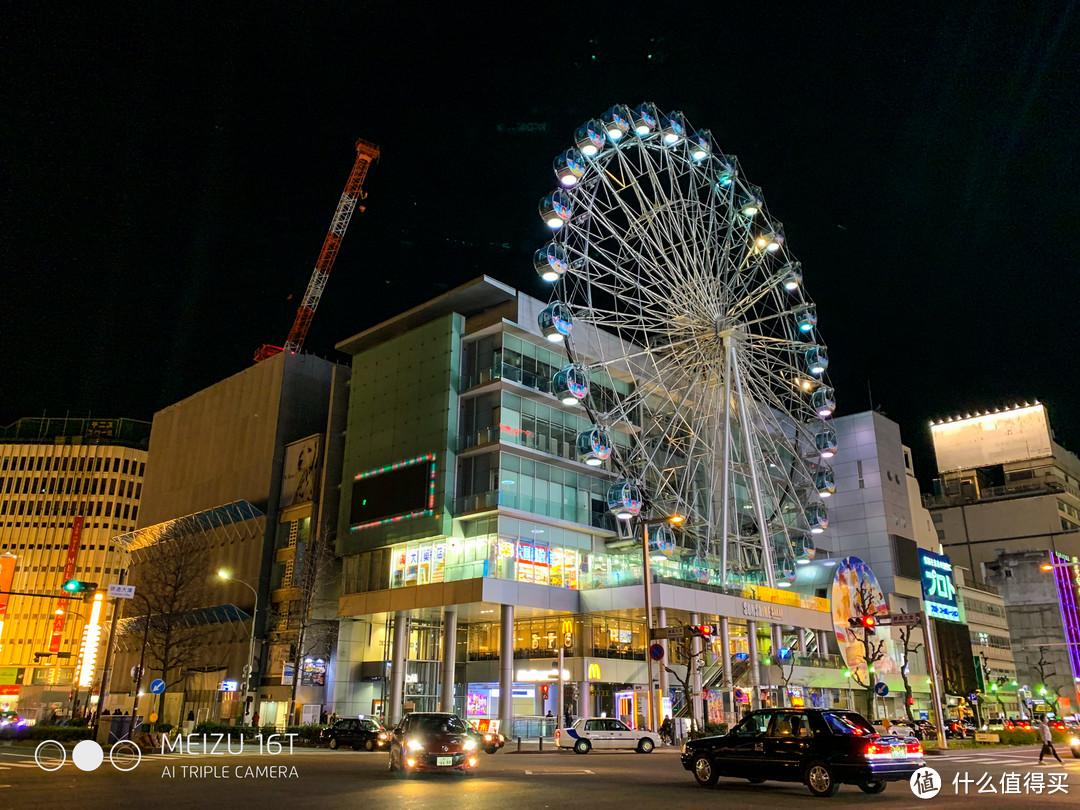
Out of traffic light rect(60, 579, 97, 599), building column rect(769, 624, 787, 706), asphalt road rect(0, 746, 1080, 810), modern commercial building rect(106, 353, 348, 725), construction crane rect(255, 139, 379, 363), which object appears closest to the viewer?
asphalt road rect(0, 746, 1080, 810)

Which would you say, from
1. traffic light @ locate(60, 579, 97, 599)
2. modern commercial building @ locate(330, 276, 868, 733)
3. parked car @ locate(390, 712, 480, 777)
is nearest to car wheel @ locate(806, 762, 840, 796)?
parked car @ locate(390, 712, 480, 777)

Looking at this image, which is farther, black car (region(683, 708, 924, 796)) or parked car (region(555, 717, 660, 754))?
parked car (region(555, 717, 660, 754))

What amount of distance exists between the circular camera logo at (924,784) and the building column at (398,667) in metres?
37.9

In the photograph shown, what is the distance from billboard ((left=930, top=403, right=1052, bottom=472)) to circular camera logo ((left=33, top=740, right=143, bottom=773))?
→ 13305 cm

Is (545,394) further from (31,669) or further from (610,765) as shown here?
(31,669)

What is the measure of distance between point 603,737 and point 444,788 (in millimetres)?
18739

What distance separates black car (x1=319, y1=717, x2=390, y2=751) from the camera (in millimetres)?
38062

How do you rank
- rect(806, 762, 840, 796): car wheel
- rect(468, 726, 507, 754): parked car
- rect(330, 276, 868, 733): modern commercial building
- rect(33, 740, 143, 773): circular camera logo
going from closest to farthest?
rect(806, 762, 840, 796): car wheel < rect(33, 740, 143, 773): circular camera logo < rect(468, 726, 507, 754): parked car < rect(330, 276, 868, 733): modern commercial building

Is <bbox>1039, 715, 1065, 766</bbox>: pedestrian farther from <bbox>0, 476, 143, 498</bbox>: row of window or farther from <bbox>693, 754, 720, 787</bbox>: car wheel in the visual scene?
<bbox>0, 476, 143, 498</bbox>: row of window

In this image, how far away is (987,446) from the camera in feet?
440

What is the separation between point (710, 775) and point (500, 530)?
34044 mm

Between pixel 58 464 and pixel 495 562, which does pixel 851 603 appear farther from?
pixel 58 464

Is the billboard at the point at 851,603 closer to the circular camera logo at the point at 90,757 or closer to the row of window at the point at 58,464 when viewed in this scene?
the circular camera logo at the point at 90,757

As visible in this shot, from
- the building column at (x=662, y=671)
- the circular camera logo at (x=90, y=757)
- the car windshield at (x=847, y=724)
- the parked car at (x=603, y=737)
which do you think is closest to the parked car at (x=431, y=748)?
the circular camera logo at (x=90, y=757)
